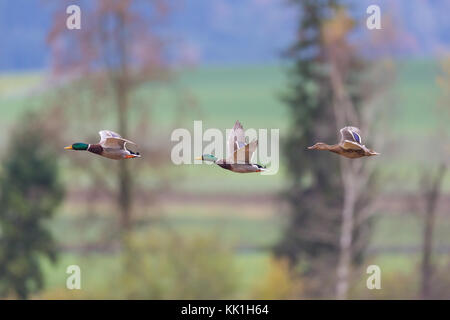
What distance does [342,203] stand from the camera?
28203mm

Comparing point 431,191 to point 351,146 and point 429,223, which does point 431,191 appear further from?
point 351,146

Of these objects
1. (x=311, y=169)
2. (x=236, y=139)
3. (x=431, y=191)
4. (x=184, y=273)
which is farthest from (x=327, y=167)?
(x=236, y=139)

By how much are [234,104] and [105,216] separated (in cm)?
1026

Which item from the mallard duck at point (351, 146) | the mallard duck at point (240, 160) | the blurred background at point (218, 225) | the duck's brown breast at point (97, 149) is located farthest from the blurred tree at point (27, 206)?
the mallard duck at point (351, 146)

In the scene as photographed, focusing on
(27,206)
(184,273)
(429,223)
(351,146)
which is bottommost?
(184,273)

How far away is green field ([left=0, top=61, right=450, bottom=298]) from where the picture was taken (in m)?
29.6

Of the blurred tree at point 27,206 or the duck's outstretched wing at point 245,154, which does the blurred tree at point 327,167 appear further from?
the duck's outstretched wing at point 245,154

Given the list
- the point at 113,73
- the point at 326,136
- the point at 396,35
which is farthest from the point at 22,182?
the point at 396,35

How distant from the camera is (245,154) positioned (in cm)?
1089

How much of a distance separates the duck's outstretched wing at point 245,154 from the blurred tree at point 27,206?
19.4 m

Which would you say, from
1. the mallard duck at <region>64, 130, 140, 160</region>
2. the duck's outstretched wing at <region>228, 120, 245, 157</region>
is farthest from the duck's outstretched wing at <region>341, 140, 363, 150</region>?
the mallard duck at <region>64, 130, 140, 160</region>

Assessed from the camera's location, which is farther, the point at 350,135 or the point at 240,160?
the point at 240,160

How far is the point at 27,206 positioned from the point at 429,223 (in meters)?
10.6
